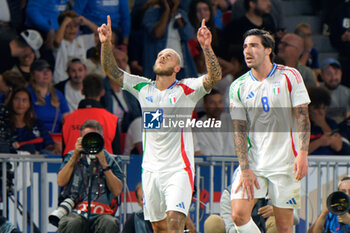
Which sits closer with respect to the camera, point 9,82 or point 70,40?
point 9,82

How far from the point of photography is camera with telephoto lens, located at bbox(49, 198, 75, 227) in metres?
6.89

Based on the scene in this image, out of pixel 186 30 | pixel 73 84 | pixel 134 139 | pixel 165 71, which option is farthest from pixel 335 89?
pixel 165 71

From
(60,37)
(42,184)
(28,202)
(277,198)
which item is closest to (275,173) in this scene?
(277,198)

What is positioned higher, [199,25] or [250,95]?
[199,25]

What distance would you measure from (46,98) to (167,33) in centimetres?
193

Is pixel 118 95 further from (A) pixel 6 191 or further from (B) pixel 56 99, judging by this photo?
(A) pixel 6 191

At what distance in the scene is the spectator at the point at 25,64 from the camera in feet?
30.2

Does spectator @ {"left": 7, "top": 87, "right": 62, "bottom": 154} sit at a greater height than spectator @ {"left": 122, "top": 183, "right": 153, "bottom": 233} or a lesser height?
greater

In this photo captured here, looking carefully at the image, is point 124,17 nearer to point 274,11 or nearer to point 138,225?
point 274,11

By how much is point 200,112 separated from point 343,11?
3036 mm

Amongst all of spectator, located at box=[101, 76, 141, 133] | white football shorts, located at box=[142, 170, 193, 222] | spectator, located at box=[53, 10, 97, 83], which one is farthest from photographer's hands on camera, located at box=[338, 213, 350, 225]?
spectator, located at box=[53, 10, 97, 83]

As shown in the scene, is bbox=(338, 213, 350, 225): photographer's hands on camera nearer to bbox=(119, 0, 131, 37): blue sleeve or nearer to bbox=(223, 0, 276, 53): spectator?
bbox=(223, 0, 276, 53): spectator

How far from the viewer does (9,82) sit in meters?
9.06

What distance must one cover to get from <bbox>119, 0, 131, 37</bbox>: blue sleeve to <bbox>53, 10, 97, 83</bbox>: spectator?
409 millimetres
